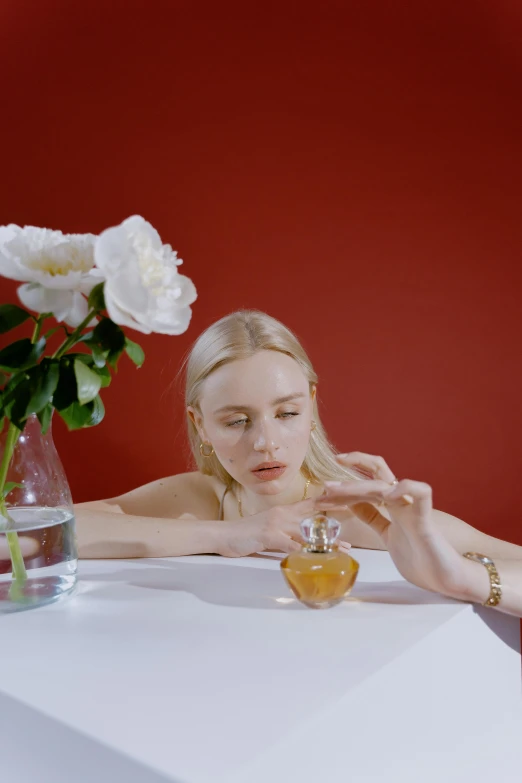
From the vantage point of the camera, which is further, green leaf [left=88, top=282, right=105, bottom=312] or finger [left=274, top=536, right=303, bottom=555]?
finger [left=274, top=536, right=303, bottom=555]

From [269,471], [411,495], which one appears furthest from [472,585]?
[269,471]

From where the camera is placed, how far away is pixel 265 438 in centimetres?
129

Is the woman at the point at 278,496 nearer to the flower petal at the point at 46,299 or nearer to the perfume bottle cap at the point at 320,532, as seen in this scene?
the perfume bottle cap at the point at 320,532

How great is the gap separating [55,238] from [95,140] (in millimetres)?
1732

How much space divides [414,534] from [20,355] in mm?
476

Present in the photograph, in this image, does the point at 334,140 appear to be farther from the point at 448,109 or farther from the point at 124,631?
the point at 124,631

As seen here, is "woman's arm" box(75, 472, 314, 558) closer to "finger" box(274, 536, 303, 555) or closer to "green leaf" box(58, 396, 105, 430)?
"finger" box(274, 536, 303, 555)

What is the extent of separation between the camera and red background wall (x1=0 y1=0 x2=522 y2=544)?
226 centimetres

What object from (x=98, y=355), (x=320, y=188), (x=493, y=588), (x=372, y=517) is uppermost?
(x=320, y=188)

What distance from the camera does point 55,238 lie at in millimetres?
806

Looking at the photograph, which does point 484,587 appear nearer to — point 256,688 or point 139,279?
point 256,688

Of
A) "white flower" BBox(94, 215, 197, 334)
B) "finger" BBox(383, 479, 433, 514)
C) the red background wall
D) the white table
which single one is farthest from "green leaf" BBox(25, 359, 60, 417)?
the red background wall

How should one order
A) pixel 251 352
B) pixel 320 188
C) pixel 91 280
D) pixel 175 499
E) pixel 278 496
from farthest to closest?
pixel 320 188, pixel 175 499, pixel 278 496, pixel 251 352, pixel 91 280

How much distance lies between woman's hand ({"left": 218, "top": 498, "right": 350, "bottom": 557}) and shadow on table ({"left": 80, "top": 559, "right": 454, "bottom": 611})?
47 mm
